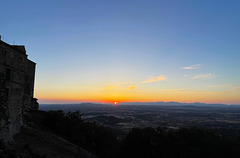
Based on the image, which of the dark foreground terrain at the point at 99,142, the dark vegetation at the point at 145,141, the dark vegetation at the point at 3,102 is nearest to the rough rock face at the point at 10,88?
the dark vegetation at the point at 3,102

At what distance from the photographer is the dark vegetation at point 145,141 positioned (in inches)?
691

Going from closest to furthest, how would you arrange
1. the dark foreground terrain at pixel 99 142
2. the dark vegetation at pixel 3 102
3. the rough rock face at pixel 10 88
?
1. the dark vegetation at pixel 3 102
2. the rough rock face at pixel 10 88
3. the dark foreground terrain at pixel 99 142

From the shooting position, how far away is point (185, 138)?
20.8 m

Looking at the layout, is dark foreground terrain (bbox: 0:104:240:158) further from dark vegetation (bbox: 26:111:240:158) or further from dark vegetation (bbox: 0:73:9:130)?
dark vegetation (bbox: 0:73:9:130)

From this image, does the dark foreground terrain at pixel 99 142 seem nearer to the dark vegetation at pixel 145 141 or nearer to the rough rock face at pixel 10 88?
the dark vegetation at pixel 145 141

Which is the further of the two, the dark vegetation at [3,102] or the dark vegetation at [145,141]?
the dark vegetation at [145,141]

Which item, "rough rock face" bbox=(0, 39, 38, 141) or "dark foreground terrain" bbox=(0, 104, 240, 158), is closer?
"rough rock face" bbox=(0, 39, 38, 141)

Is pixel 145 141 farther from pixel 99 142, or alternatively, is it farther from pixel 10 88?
pixel 10 88

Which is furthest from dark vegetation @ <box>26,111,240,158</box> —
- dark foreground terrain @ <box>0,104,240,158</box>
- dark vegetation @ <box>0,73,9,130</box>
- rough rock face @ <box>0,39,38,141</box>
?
dark vegetation @ <box>0,73,9,130</box>

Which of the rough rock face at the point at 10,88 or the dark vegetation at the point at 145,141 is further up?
the rough rock face at the point at 10,88

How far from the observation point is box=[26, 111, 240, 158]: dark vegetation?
17547 millimetres

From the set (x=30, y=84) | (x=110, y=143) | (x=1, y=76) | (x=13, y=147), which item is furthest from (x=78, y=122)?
(x=1, y=76)

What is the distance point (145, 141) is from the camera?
22.0 m

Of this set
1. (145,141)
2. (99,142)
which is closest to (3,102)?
(99,142)
